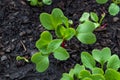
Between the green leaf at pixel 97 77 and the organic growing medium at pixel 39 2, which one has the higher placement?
the organic growing medium at pixel 39 2

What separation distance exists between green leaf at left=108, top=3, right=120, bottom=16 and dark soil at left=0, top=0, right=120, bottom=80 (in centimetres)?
5

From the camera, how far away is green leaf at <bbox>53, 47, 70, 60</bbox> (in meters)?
1.37

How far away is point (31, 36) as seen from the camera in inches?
63.6

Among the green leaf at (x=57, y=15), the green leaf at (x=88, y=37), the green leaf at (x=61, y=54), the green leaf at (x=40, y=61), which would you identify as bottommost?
the green leaf at (x=40, y=61)

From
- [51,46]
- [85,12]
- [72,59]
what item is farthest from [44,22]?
[85,12]

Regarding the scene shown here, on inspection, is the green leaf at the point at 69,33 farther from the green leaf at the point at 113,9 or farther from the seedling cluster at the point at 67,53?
the green leaf at the point at 113,9

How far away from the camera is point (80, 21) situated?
1621 mm

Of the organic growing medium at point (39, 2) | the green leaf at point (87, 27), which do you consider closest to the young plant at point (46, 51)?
the green leaf at point (87, 27)

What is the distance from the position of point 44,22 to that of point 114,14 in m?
0.41

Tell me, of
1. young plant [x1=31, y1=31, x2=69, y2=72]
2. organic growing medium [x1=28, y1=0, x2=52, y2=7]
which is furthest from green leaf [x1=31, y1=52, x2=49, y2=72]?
organic growing medium [x1=28, y1=0, x2=52, y2=7]

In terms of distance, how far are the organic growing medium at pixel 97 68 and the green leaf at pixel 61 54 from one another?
0.21ft

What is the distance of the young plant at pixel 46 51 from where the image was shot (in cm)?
138

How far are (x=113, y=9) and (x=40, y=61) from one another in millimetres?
499

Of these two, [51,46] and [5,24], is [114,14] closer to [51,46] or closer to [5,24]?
[51,46]
